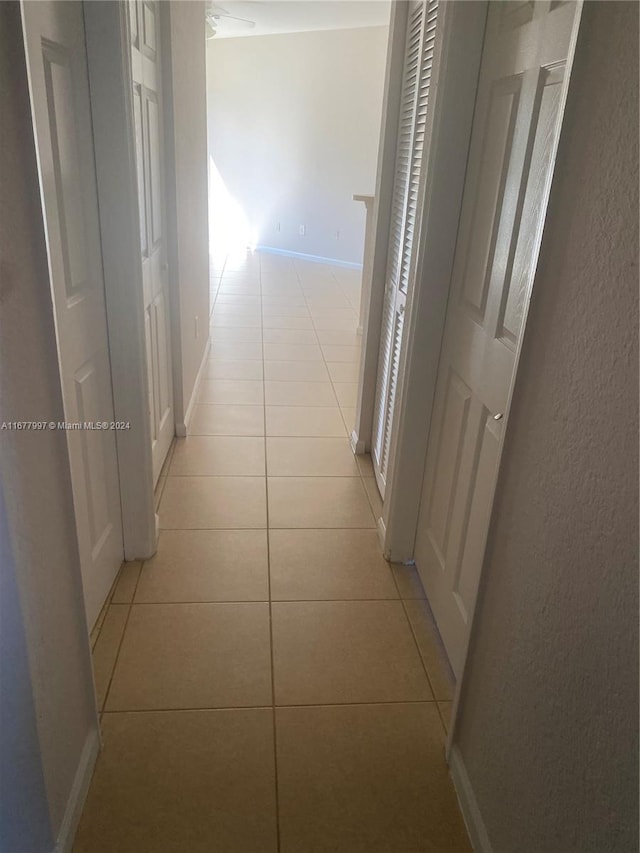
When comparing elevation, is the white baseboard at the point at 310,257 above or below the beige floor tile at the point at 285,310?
above

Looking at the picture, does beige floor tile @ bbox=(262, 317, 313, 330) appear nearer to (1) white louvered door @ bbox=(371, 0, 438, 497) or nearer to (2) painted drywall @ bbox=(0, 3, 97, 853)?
(1) white louvered door @ bbox=(371, 0, 438, 497)

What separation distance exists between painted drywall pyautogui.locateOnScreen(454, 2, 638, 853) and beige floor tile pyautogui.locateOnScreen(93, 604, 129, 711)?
1045 millimetres

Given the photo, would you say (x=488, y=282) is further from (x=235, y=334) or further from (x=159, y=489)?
(x=235, y=334)

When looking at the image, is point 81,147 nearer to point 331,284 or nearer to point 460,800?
point 460,800

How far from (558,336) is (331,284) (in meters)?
6.16

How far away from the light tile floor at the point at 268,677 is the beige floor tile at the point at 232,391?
55cm

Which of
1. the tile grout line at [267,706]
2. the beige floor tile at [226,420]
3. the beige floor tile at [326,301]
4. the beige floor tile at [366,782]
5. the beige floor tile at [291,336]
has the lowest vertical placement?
the beige floor tile at [366,782]

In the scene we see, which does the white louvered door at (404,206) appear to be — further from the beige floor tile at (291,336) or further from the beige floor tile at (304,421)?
the beige floor tile at (291,336)

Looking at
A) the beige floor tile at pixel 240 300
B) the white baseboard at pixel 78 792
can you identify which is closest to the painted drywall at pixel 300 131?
the beige floor tile at pixel 240 300

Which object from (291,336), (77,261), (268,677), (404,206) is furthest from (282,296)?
(268,677)

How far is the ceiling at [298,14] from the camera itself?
20.6 ft

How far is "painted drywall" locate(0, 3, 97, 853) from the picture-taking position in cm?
95

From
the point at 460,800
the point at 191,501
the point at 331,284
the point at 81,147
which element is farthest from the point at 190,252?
the point at 331,284

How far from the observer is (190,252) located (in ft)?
10.8
